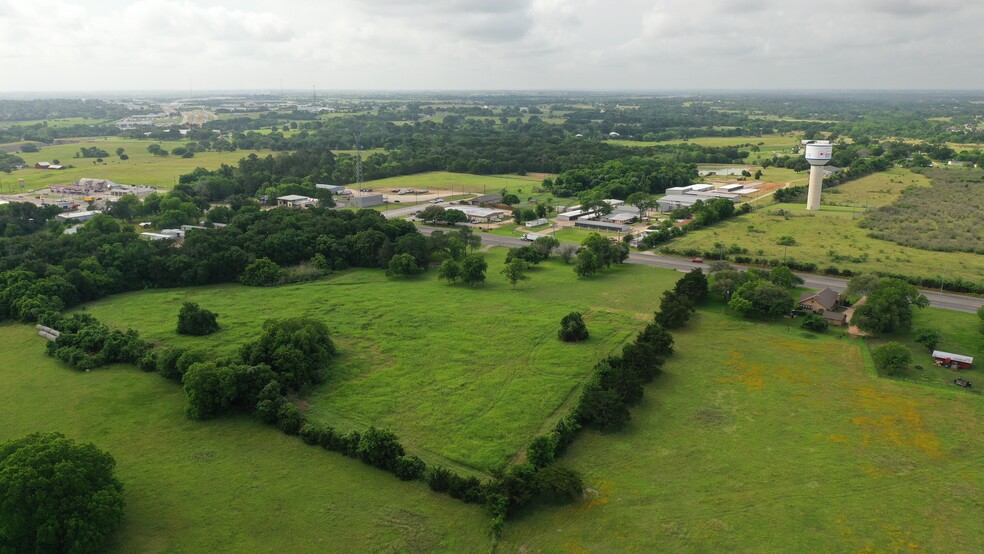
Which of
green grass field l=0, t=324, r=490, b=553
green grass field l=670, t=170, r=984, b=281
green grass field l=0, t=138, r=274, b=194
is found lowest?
green grass field l=0, t=324, r=490, b=553

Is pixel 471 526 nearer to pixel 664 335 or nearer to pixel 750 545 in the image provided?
pixel 750 545

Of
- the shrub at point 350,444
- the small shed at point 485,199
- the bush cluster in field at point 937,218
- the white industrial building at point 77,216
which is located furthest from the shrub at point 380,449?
the small shed at point 485,199

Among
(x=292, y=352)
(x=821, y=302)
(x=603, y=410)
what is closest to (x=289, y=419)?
(x=292, y=352)

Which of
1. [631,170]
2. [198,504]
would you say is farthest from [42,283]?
[631,170]

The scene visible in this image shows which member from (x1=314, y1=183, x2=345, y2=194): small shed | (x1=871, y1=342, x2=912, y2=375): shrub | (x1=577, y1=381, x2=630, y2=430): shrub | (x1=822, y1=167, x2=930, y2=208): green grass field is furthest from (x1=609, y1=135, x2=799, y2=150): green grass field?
(x1=577, y1=381, x2=630, y2=430): shrub

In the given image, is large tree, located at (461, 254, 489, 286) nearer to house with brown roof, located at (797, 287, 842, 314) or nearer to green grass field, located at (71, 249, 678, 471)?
green grass field, located at (71, 249, 678, 471)

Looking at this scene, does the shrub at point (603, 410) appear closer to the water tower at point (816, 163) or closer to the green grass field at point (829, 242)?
the green grass field at point (829, 242)
